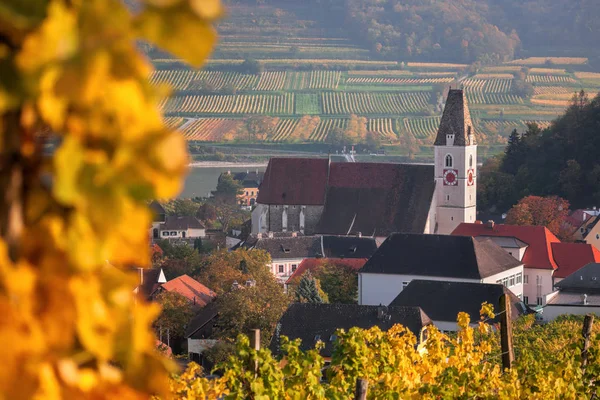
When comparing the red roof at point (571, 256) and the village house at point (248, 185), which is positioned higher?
the village house at point (248, 185)

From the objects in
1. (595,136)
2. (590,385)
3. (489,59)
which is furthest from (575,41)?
(590,385)

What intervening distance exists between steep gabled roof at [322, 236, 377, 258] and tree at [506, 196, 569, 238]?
390 inches

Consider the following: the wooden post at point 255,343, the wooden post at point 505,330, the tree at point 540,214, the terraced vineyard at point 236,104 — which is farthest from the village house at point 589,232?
the terraced vineyard at point 236,104

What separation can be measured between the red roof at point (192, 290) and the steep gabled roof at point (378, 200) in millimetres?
14575

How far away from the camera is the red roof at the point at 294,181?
206 feet

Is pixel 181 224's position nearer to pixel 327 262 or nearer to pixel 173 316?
pixel 327 262

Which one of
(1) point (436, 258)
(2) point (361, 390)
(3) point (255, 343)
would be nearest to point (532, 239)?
(1) point (436, 258)

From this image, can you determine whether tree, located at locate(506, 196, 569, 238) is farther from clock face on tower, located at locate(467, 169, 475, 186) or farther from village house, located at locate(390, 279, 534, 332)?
village house, located at locate(390, 279, 534, 332)

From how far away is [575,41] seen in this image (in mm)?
165875

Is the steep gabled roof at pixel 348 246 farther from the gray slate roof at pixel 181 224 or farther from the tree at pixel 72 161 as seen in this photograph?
the tree at pixel 72 161

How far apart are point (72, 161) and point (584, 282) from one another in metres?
45.5

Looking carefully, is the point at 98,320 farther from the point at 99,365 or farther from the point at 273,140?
the point at 273,140

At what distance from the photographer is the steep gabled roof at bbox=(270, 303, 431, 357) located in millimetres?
32688

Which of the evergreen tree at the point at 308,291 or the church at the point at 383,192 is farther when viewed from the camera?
the church at the point at 383,192
